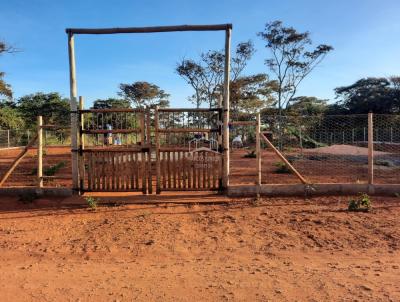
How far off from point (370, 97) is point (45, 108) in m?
37.0

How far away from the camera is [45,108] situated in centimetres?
4634

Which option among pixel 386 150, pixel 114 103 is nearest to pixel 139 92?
pixel 114 103

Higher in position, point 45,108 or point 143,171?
point 45,108

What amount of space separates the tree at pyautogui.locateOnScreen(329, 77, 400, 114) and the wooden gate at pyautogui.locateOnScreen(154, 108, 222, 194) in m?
34.3

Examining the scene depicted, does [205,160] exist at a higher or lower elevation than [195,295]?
higher

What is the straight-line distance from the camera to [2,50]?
1016 inches

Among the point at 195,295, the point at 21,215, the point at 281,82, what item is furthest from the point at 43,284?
the point at 281,82

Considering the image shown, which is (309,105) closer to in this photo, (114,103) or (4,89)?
(114,103)

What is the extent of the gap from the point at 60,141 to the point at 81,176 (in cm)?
2553

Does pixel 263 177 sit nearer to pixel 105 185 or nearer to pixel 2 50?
pixel 105 185

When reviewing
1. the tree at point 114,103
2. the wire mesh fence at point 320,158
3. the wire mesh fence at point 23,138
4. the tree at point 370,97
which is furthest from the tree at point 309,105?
the wire mesh fence at point 23,138

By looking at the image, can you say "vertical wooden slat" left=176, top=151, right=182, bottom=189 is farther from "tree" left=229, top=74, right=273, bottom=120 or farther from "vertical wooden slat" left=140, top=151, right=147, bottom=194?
"tree" left=229, top=74, right=273, bottom=120

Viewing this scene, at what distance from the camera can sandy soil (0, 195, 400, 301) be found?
12.8 feet

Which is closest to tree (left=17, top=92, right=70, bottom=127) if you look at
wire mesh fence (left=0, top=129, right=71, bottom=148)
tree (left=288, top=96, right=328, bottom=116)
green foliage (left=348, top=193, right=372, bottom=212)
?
wire mesh fence (left=0, top=129, right=71, bottom=148)
